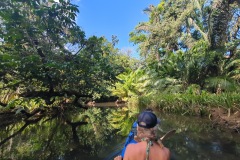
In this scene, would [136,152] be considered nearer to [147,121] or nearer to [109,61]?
[147,121]

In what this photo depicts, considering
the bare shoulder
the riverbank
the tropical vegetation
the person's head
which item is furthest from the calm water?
the bare shoulder

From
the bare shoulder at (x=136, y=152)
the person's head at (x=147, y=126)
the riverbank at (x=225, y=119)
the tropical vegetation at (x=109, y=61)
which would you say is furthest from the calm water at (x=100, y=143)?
the bare shoulder at (x=136, y=152)

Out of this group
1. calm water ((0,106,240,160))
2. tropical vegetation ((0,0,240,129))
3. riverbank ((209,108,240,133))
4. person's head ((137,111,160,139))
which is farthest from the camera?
riverbank ((209,108,240,133))

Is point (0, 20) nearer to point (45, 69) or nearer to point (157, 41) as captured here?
point (45, 69)

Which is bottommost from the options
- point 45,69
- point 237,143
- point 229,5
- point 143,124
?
point 237,143

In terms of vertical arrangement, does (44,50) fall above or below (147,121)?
above

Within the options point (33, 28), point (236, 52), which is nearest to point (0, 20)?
point (33, 28)

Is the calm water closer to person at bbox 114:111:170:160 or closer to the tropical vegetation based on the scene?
the tropical vegetation

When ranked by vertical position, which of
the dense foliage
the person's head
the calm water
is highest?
the dense foliage

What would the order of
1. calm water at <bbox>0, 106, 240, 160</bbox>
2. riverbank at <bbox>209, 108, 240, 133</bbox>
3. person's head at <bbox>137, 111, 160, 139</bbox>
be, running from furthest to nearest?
riverbank at <bbox>209, 108, 240, 133</bbox> → calm water at <bbox>0, 106, 240, 160</bbox> → person's head at <bbox>137, 111, 160, 139</bbox>

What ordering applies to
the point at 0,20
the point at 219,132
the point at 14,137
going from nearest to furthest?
the point at 0,20 → the point at 219,132 → the point at 14,137

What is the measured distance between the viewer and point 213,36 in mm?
15664

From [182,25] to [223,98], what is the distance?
49.1ft

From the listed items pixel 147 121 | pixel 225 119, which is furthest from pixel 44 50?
pixel 225 119
